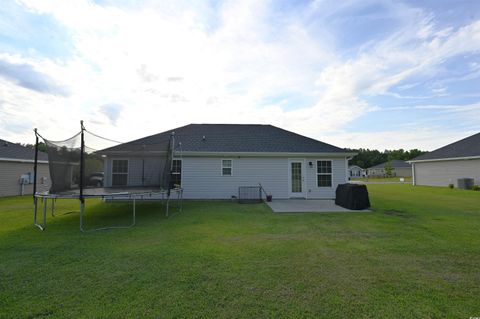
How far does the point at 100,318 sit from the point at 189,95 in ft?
35.9

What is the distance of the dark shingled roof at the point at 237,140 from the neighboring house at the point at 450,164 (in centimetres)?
1439

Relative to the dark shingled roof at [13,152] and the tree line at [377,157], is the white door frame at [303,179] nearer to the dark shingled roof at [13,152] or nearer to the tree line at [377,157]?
the dark shingled roof at [13,152]

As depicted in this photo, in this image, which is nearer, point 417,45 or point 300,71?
point 417,45

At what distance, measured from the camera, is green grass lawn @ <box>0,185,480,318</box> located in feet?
7.28

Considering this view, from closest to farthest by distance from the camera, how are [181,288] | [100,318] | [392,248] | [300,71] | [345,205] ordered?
[100,318] < [181,288] < [392,248] < [345,205] < [300,71]

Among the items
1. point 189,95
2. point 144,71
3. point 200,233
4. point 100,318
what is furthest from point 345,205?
point 144,71

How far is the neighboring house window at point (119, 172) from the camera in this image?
31.7ft

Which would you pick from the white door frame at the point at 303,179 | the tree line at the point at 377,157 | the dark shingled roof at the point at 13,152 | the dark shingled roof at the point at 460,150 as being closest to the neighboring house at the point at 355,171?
the tree line at the point at 377,157

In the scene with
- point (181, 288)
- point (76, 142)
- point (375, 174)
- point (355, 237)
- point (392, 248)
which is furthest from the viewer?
point (375, 174)

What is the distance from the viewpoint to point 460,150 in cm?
1820

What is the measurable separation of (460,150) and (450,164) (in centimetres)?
155

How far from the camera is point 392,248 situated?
13.3 feet

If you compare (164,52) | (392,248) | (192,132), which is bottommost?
(392,248)

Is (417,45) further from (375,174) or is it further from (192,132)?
(375,174)
